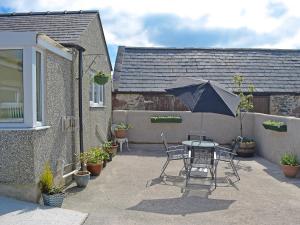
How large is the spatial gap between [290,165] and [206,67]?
381 inches

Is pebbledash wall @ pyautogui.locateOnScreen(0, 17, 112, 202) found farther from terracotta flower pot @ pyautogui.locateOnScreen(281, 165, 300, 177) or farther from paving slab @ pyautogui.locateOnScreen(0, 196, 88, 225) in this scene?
terracotta flower pot @ pyautogui.locateOnScreen(281, 165, 300, 177)

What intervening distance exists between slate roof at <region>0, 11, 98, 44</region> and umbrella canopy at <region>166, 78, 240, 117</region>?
3.03 metres

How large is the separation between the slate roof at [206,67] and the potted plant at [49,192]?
9.62m

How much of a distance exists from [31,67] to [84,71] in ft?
11.6

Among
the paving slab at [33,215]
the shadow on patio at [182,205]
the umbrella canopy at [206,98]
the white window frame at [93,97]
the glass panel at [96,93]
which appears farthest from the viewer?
the glass panel at [96,93]

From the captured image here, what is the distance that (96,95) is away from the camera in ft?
39.4

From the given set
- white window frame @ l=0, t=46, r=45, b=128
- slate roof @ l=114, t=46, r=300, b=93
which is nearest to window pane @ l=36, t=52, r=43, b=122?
white window frame @ l=0, t=46, r=45, b=128

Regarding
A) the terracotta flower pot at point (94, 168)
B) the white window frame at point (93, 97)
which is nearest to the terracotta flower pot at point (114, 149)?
the white window frame at point (93, 97)

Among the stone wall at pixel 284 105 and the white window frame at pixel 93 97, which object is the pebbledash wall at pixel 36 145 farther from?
the stone wall at pixel 284 105

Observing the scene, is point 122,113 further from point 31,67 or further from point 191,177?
point 31,67

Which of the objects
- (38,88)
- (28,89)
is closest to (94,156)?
(38,88)

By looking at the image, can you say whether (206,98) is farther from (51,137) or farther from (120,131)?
(120,131)

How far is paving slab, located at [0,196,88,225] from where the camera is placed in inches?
207

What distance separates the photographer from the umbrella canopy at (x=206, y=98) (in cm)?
816
